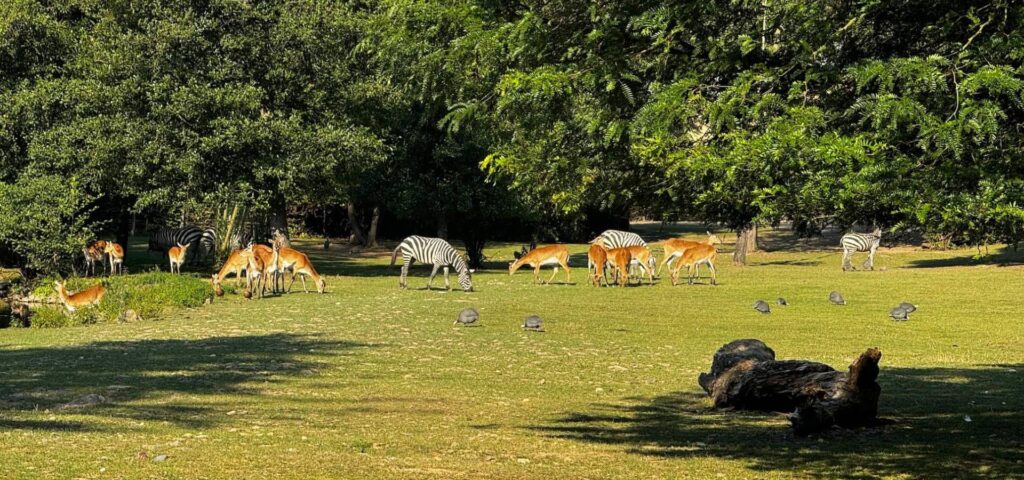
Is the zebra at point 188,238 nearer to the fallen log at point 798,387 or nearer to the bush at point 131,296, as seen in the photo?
the bush at point 131,296

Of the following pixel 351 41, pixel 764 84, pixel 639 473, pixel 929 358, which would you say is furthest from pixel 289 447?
pixel 351 41

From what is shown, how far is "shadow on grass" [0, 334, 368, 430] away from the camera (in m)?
12.6

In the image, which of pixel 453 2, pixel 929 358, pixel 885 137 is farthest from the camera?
pixel 929 358

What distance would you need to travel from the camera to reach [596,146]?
A: 423 inches

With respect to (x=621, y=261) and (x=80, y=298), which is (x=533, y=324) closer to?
(x=80, y=298)

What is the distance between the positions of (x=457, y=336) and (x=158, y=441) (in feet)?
35.0

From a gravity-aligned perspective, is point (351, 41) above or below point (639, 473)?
above

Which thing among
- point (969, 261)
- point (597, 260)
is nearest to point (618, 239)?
point (597, 260)

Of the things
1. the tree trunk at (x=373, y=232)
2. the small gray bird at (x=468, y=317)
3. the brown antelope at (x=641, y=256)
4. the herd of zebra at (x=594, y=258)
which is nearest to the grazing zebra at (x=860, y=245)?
the herd of zebra at (x=594, y=258)

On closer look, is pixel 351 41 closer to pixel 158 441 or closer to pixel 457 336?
pixel 457 336

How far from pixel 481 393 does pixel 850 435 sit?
187 inches

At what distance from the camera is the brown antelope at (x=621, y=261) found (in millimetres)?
37156

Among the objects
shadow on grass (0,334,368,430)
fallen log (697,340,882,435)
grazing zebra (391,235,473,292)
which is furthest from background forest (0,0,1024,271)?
grazing zebra (391,235,473,292)

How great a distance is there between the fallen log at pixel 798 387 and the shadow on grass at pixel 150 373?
18.9ft
